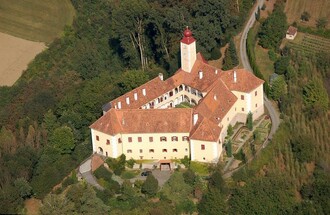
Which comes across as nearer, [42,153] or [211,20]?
[42,153]

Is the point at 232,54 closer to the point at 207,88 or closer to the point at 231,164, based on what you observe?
the point at 207,88

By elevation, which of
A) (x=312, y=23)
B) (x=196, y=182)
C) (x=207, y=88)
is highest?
(x=312, y=23)

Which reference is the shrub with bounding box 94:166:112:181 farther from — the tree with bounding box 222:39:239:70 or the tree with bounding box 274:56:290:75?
the tree with bounding box 274:56:290:75

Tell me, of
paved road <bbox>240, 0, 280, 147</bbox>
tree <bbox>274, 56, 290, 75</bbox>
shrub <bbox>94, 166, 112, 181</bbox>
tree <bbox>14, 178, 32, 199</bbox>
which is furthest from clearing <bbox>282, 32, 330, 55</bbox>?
tree <bbox>14, 178, 32, 199</bbox>

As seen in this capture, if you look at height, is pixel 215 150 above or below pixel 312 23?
below

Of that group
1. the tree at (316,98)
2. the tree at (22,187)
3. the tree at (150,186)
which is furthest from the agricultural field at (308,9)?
the tree at (22,187)

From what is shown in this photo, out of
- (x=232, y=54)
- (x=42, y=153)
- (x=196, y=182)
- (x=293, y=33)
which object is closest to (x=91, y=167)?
(x=42, y=153)

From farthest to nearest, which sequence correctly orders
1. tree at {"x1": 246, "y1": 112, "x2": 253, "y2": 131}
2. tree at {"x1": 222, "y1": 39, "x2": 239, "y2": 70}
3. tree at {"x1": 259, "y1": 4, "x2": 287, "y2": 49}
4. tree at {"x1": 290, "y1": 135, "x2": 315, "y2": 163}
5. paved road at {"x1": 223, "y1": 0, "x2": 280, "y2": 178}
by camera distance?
tree at {"x1": 259, "y1": 4, "x2": 287, "y2": 49}, tree at {"x1": 222, "y1": 39, "x2": 239, "y2": 70}, paved road at {"x1": 223, "y1": 0, "x2": 280, "y2": 178}, tree at {"x1": 246, "y1": 112, "x2": 253, "y2": 131}, tree at {"x1": 290, "y1": 135, "x2": 315, "y2": 163}
